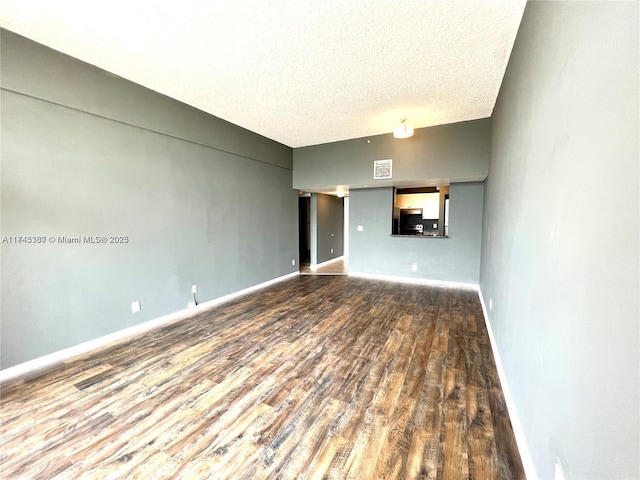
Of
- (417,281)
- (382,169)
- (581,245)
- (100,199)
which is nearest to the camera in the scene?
(581,245)

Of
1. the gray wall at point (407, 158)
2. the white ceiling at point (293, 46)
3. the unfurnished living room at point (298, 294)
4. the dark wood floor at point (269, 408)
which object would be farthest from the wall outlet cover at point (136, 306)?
the gray wall at point (407, 158)

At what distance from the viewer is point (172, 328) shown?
3188mm

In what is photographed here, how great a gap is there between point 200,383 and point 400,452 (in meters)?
1.58

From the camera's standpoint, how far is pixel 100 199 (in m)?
2.76

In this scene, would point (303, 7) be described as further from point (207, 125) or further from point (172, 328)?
point (172, 328)

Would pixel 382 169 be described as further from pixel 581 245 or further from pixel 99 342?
pixel 99 342

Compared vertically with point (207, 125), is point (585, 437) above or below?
below

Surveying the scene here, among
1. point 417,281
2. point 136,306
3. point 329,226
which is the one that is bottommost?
point 417,281

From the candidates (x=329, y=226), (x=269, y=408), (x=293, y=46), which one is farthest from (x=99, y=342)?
(x=329, y=226)

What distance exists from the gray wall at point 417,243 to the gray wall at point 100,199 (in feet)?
9.44

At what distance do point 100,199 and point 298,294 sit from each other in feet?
9.99

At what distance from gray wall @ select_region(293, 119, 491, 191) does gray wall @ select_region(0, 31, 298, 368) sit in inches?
66.1

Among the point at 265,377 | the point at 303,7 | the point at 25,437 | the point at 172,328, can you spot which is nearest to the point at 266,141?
the point at 303,7

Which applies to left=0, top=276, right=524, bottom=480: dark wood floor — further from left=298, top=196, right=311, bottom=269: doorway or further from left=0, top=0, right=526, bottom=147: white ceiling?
left=298, top=196, right=311, bottom=269: doorway
